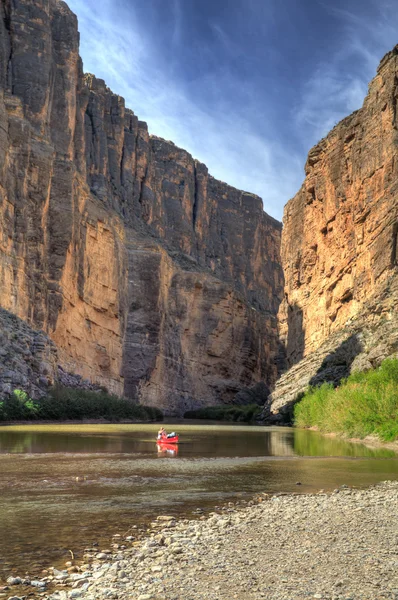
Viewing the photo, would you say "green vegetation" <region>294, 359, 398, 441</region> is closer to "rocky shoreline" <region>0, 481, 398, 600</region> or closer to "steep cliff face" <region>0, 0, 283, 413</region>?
"rocky shoreline" <region>0, 481, 398, 600</region>

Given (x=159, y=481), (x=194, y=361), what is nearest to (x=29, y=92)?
(x=194, y=361)

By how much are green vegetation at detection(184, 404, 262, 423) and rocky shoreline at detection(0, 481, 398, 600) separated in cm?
4226

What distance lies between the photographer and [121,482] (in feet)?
32.9

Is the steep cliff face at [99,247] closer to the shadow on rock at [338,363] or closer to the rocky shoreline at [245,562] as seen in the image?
the shadow on rock at [338,363]

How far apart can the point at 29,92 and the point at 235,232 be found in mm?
85182

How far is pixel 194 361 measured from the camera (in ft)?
285

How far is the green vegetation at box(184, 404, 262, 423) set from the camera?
53.7 m

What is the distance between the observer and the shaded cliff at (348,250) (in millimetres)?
36594

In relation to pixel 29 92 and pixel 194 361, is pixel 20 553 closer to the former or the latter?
pixel 29 92

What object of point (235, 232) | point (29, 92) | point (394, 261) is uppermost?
point (235, 232)

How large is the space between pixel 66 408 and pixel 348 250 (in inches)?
1109

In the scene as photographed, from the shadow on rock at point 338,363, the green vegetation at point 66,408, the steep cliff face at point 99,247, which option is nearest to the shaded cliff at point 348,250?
the shadow on rock at point 338,363

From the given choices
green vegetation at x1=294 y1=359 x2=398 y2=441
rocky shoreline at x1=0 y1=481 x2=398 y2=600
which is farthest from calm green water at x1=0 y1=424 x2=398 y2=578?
green vegetation at x1=294 y1=359 x2=398 y2=441

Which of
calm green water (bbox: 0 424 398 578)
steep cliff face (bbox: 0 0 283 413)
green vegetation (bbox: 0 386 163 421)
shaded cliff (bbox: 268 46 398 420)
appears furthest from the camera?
steep cliff face (bbox: 0 0 283 413)
